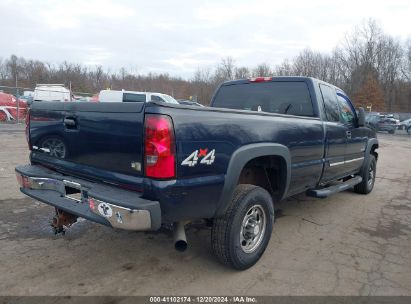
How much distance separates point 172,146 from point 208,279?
139cm

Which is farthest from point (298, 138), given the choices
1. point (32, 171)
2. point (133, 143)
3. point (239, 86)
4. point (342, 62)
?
point (342, 62)

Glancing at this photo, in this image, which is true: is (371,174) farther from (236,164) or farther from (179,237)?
(179,237)

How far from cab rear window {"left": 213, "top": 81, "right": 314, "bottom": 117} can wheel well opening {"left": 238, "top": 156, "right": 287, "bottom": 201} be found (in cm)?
115

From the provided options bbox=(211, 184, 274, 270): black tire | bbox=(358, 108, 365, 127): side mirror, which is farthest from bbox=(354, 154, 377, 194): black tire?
bbox=(211, 184, 274, 270): black tire

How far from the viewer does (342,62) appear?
223 ft

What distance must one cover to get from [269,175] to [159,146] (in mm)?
1818

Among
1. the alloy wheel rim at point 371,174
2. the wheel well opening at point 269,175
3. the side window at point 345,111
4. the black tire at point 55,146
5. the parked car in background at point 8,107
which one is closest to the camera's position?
the black tire at point 55,146

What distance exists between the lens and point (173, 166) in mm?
2588

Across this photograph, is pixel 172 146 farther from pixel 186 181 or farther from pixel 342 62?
pixel 342 62

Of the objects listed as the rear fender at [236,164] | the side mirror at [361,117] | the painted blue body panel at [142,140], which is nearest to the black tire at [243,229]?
the rear fender at [236,164]

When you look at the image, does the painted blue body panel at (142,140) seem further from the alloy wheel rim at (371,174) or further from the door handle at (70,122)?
the alloy wheel rim at (371,174)

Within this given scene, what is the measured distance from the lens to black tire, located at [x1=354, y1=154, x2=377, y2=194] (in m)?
6.41

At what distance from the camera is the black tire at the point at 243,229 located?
314cm

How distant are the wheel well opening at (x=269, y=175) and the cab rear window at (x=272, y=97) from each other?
1.15 metres
